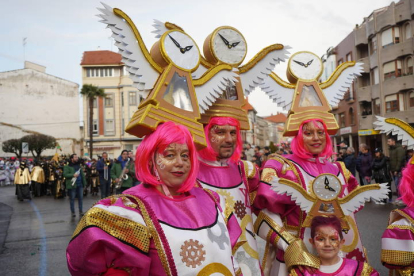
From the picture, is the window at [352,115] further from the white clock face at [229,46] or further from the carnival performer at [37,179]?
the white clock face at [229,46]

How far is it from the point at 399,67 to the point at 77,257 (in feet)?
107

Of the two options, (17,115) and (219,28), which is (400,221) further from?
(17,115)

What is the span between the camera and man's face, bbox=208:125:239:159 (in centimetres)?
323

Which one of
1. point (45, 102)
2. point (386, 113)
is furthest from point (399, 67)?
point (45, 102)

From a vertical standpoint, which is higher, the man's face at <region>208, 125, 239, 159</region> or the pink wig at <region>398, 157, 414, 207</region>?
the man's face at <region>208, 125, 239, 159</region>

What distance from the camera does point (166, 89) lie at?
2375 millimetres

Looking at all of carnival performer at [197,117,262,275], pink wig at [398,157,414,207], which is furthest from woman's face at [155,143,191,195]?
pink wig at [398,157,414,207]

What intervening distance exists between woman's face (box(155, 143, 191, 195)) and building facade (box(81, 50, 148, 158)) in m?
48.0

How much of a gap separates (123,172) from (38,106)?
133 ft

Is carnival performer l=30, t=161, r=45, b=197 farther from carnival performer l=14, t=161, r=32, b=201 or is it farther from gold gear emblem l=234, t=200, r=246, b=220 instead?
gold gear emblem l=234, t=200, r=246, b=220

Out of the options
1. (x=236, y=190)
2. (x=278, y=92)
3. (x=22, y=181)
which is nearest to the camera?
(x=236, y=190)

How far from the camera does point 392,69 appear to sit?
30.6 m

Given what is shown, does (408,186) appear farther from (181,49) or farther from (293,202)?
(181,49)

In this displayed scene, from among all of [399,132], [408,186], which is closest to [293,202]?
[408,186]
